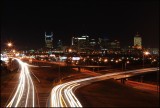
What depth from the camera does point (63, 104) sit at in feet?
114

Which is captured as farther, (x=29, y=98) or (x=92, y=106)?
(x=29, y=98)

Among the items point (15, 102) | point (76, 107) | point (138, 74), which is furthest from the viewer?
point (138, 74)

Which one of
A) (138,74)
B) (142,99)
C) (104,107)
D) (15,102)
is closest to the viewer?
(104,107)

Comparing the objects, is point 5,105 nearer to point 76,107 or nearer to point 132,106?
point 76,107

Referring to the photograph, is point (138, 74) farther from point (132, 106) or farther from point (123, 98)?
point (132, 106)

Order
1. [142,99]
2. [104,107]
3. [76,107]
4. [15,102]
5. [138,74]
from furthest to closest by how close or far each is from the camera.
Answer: [138,74]
[142,99]
[15,102]
[104,107]
[76,107]

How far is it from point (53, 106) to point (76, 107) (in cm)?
239

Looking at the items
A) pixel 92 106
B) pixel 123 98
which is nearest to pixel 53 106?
pixel 92 106

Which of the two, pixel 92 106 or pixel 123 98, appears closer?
pixel 92 106

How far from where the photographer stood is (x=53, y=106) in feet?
111

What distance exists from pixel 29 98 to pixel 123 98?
11.3m

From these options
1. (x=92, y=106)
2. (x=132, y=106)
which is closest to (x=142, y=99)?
(x=132, y=106)

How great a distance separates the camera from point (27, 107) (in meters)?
34.5

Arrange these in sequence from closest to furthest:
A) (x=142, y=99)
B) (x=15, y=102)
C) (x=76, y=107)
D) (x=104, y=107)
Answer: (x=76, y=107), (x=104, y=107), (x=15, y=102), (x=142, y=99)
